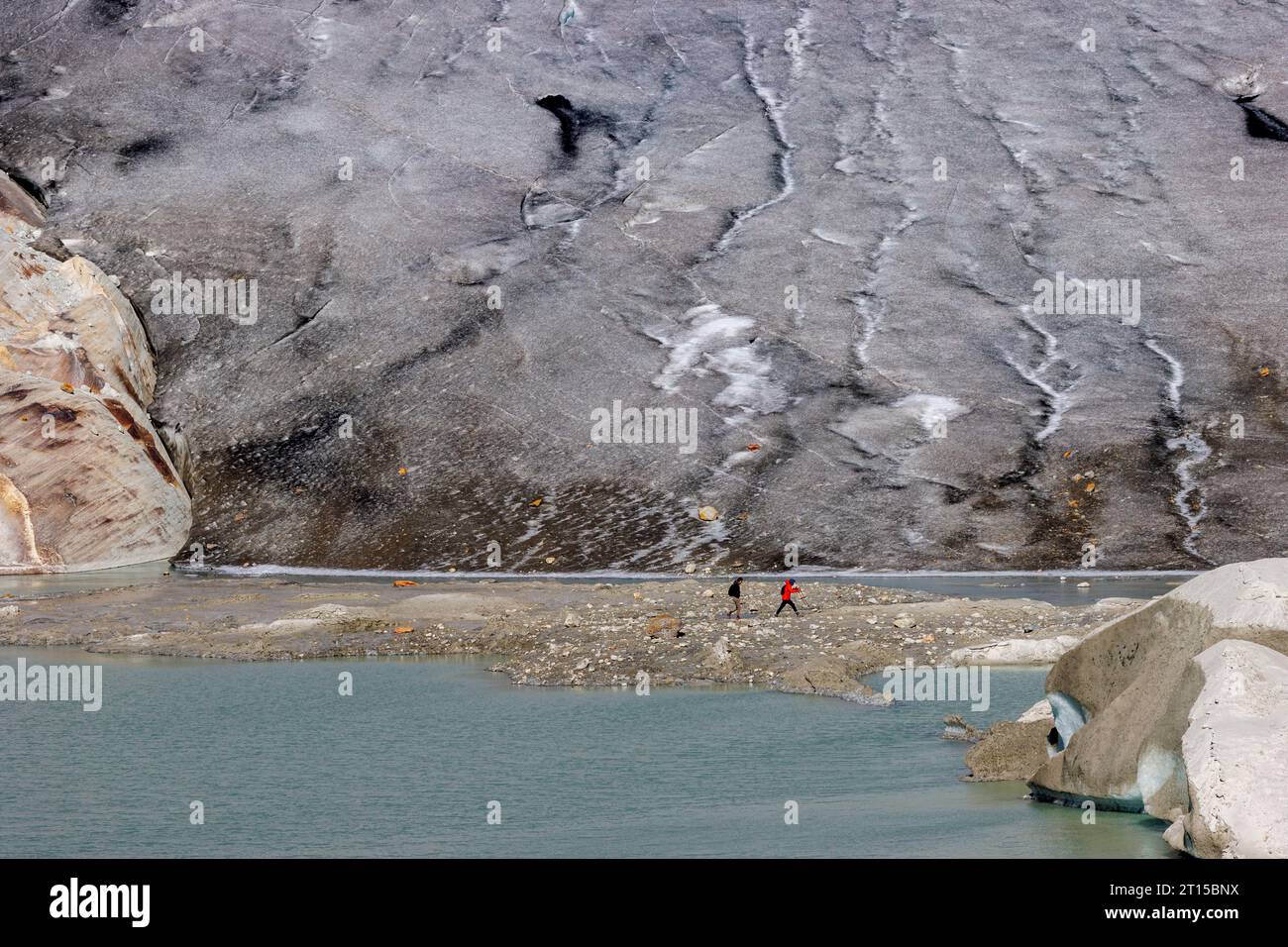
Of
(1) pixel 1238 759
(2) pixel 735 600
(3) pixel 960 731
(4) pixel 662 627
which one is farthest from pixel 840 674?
(1) pixel 1238 759

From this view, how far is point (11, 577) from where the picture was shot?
40406 millimetres

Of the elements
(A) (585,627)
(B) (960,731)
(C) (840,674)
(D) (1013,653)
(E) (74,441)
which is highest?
(E) (74,441)

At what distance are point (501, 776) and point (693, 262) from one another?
3855cm

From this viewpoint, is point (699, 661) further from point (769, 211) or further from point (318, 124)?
point (318, 124)

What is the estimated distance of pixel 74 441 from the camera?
1688 inches

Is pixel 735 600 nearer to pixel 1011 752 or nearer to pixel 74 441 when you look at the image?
pixel 1011 752

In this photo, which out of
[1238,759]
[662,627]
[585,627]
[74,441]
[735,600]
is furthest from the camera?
[74,441]

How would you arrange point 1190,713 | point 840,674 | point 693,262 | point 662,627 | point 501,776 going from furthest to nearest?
point 693,262 < point 662,627 < point 840,674 < point 501,776 < point 1190,713

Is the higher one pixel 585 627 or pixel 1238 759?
pixel 1238 759

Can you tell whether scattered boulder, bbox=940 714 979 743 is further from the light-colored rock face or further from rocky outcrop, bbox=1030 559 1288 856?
the light-colored rock face

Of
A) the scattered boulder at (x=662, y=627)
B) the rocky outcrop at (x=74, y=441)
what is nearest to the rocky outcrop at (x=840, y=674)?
the scattered boulder at (x=662, y=627)

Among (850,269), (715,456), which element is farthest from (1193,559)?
(850,269)

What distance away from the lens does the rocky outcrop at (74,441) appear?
41.8m
